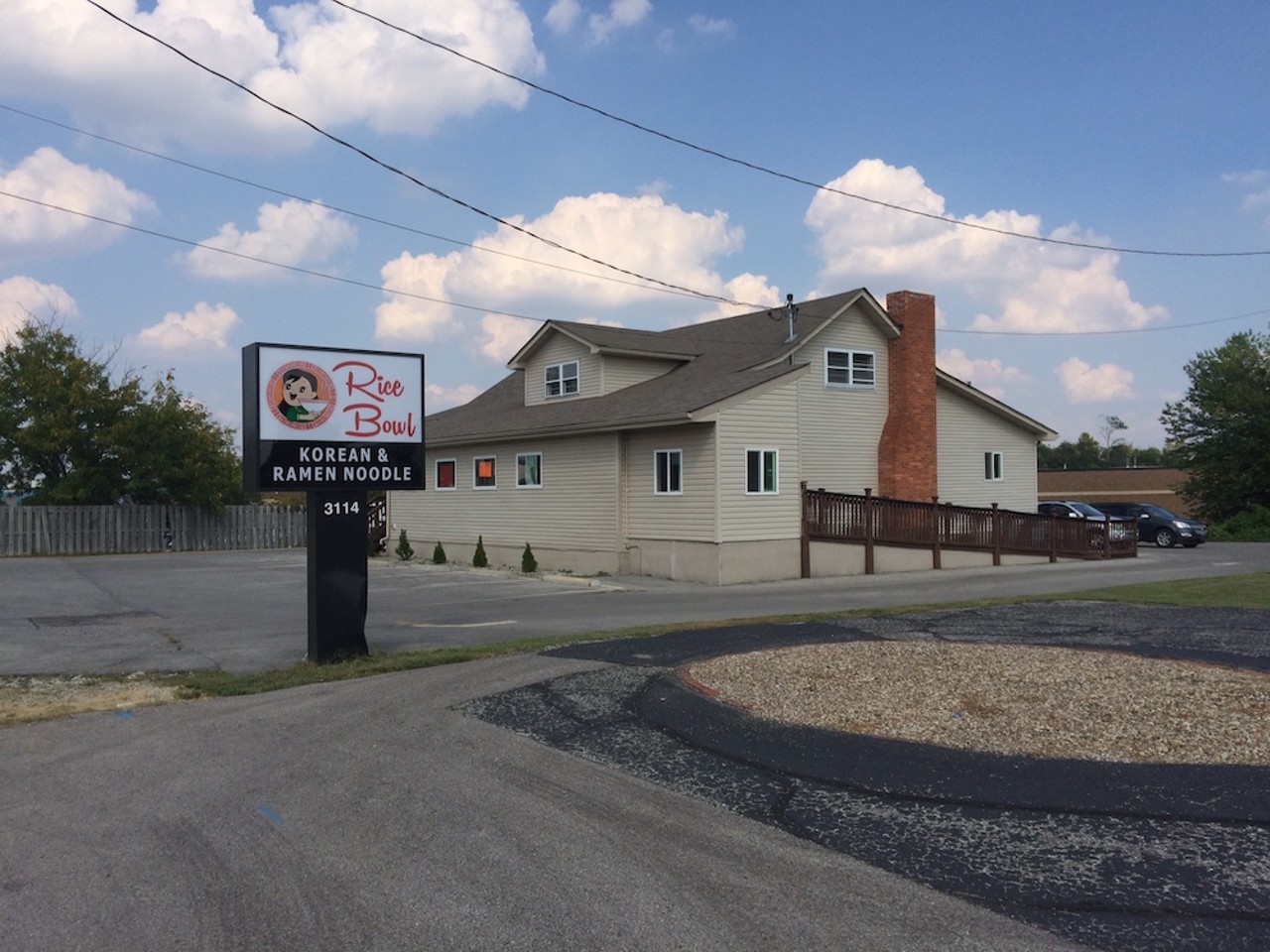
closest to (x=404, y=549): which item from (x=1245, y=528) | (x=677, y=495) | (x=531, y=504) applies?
(x=531, y=504)

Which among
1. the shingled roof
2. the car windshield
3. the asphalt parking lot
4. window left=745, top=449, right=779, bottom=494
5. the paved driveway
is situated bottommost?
the asphalt parking lot

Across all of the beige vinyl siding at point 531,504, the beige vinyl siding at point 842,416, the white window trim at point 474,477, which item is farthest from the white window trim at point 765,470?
the white window trim at point 474,477

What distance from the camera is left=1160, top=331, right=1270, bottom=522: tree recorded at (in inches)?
2002

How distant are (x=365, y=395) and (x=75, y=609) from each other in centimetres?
906

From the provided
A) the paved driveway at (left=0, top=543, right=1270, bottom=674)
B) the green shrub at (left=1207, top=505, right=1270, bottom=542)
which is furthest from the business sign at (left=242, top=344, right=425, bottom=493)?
the green shrub at (left=1207, top=505, right=1270, bottom=542)

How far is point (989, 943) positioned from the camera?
4.59 metres

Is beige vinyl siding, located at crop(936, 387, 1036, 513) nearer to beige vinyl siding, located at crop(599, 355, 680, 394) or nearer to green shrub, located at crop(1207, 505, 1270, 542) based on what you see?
beige vinyl siding, located at crop(599, 355, 680, 394)

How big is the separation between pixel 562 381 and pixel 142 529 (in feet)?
59.4

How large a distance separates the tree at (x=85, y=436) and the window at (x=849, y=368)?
23913mm

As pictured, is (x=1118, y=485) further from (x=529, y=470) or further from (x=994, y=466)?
(x=529, y=470)

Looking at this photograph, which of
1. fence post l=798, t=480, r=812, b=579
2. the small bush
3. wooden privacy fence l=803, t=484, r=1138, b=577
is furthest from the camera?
the small bush

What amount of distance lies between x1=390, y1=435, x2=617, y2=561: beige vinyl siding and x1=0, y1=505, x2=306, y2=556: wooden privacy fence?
9.22 metres

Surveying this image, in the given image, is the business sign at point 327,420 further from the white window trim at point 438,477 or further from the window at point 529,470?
the white window trim at point 438,477

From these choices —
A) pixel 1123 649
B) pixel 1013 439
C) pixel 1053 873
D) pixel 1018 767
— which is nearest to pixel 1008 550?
pixel 1013 439
